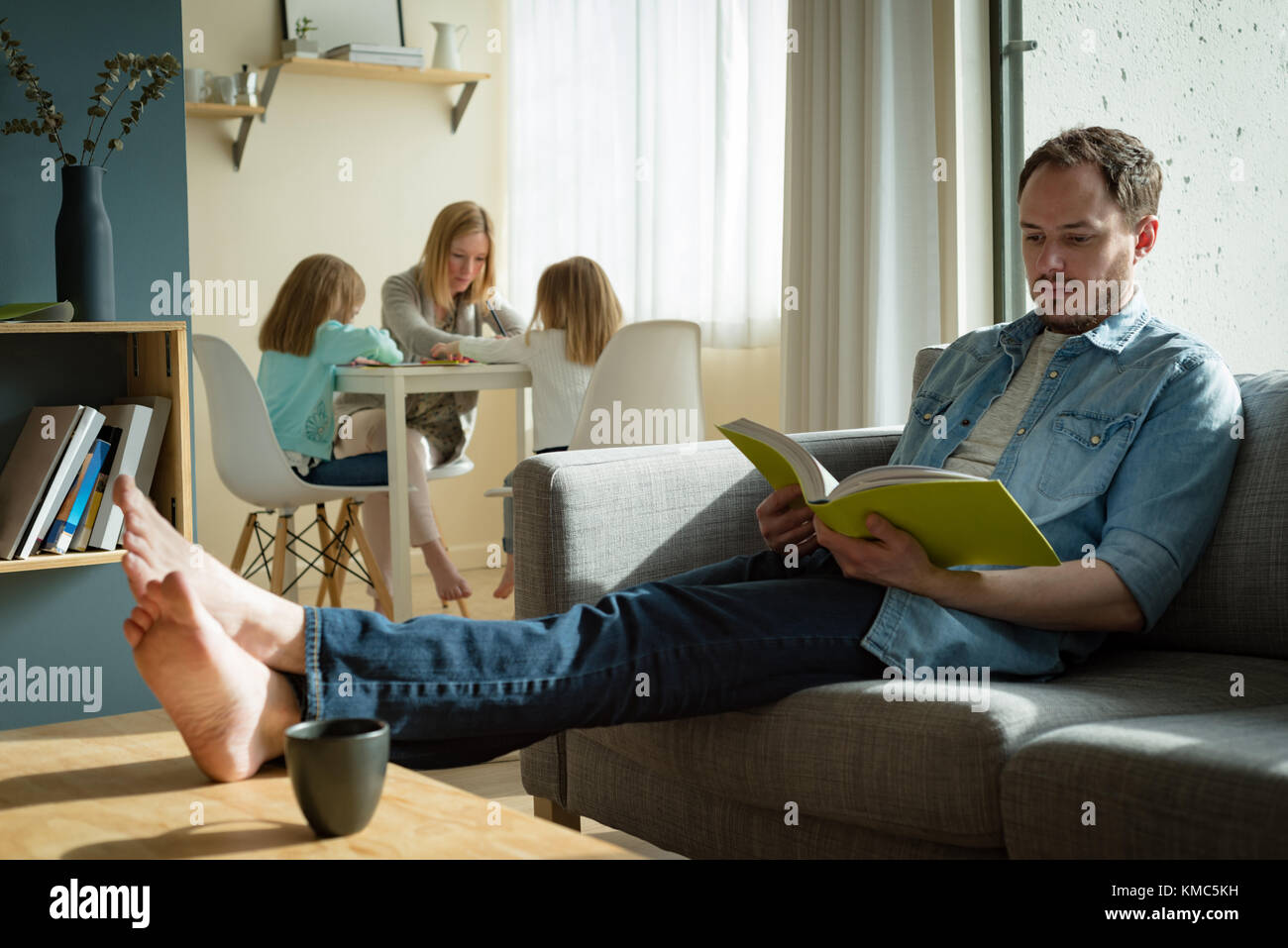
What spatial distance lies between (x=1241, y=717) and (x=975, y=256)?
2001 millimetres

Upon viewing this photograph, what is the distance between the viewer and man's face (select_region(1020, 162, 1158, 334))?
171cm

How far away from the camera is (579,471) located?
1731 millimetres

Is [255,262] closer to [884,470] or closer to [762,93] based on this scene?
[762,93]

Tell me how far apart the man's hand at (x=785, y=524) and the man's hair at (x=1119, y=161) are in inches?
22.3

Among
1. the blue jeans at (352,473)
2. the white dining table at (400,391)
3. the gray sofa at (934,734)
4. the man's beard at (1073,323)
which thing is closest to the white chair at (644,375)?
the white dining table at (400,391)

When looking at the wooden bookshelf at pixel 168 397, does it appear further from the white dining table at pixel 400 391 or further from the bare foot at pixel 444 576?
the bare foot at pixel 444 576

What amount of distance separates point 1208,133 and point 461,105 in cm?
317

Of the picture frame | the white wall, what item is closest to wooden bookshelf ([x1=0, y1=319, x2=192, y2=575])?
the white wall

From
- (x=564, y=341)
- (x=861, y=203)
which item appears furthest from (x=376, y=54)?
(x=861, y=203)

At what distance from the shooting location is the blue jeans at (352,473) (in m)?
3.61

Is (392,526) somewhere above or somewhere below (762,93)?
below

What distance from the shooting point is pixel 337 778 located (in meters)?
0.97

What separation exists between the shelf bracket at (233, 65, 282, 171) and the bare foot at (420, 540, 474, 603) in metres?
1.79
